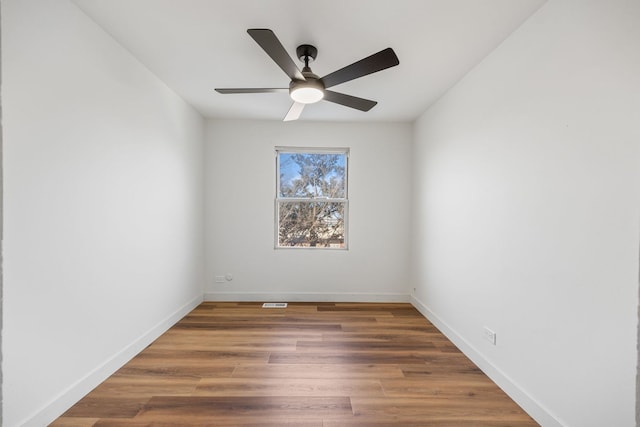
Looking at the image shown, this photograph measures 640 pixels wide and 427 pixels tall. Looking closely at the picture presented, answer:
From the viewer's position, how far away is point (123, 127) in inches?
88.0

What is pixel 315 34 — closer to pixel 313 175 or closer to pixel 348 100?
pixel 348 100

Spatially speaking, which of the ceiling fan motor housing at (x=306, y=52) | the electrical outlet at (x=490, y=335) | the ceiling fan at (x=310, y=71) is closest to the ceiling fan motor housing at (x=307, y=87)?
the ceiling fan at (x=310, y=71)

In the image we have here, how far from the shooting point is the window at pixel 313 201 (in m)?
4.04

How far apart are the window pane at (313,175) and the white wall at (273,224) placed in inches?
6.3

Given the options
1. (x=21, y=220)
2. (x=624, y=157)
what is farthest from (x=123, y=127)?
(x=624, y=157)

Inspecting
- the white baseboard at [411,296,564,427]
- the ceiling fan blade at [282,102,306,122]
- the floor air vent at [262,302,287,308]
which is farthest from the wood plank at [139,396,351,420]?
the ceiling fan blade at [282,102,306,122]

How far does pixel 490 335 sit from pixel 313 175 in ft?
9.01

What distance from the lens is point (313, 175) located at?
4070mm

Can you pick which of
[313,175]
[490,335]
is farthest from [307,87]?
[490,335]

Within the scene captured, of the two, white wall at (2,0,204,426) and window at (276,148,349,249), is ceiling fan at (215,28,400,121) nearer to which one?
white wall at (2,0,204,426)

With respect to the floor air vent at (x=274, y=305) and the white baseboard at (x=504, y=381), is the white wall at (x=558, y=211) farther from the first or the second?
the floor air vent at (x=274, y=305)

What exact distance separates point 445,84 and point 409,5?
1.24 metres

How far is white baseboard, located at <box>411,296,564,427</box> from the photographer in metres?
1.64

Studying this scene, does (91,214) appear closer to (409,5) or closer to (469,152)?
(409,5)
